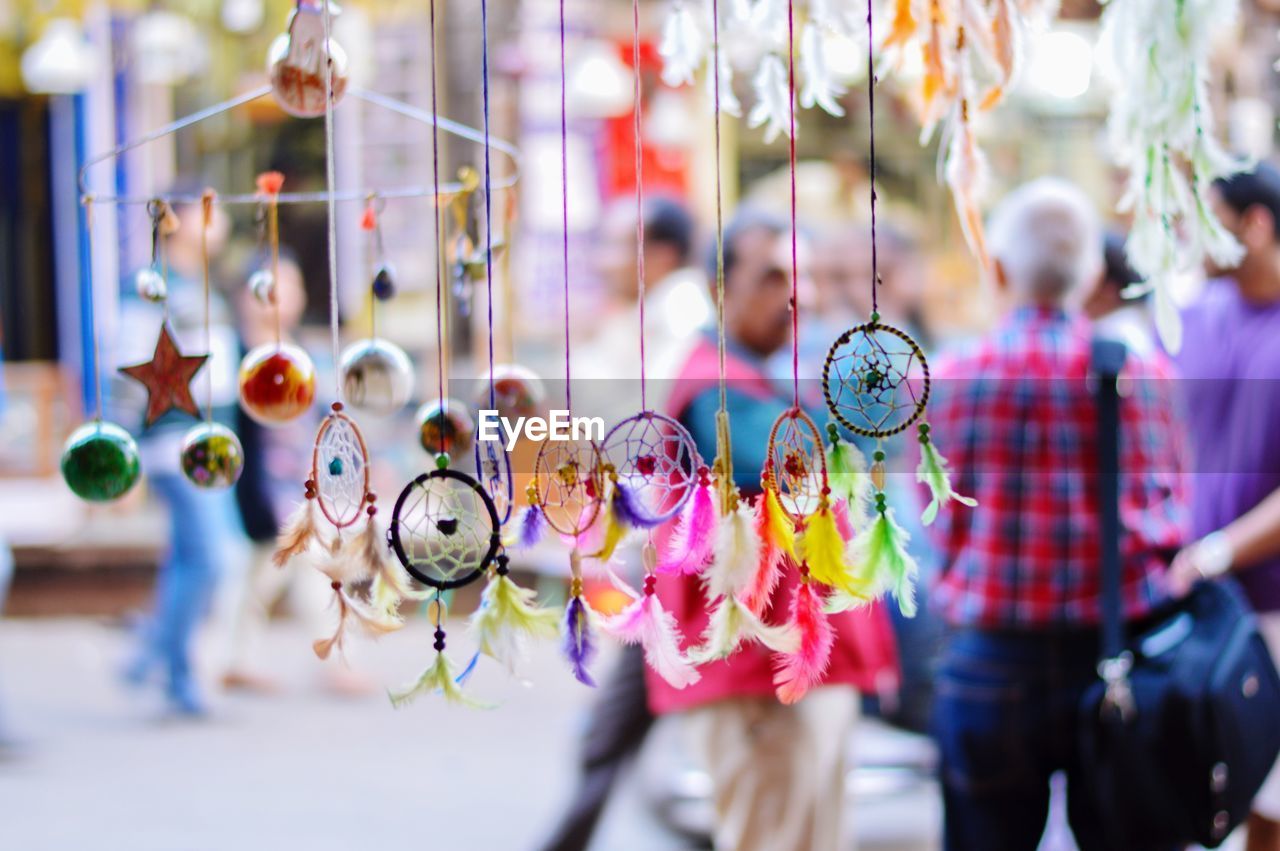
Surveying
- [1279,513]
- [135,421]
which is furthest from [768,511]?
[135,421]

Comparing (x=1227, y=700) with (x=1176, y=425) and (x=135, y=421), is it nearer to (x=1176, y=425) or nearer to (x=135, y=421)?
(x=1176, y=425)

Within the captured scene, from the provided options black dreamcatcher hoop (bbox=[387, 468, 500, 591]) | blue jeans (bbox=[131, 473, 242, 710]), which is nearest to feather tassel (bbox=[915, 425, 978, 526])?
black dreamcatcher hoop (bbox=[387, 468, 500, 591])

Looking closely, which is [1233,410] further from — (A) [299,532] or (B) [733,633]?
(A) [299,532]

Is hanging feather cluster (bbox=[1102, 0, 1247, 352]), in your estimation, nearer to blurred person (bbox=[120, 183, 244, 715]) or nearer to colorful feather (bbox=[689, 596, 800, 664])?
colorful feather (bbox=[689, 596, 800, 664])

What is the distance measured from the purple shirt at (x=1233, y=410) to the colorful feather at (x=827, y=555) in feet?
4.99

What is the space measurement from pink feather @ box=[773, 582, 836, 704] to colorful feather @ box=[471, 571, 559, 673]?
248 millimetres

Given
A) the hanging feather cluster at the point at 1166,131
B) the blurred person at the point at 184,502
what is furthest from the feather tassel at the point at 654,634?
the blurred person at the point at 184,502

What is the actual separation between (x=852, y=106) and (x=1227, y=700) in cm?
597

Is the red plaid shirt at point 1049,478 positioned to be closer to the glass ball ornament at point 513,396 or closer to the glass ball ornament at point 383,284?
the glass ball ornament at point 513,396

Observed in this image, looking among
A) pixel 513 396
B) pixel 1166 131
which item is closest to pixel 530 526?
pixel 513 396

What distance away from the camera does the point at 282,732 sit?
490cm

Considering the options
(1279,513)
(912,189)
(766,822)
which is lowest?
(766,822)

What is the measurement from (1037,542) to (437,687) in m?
1.21

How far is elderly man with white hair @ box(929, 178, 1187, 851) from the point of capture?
2.28 meters
